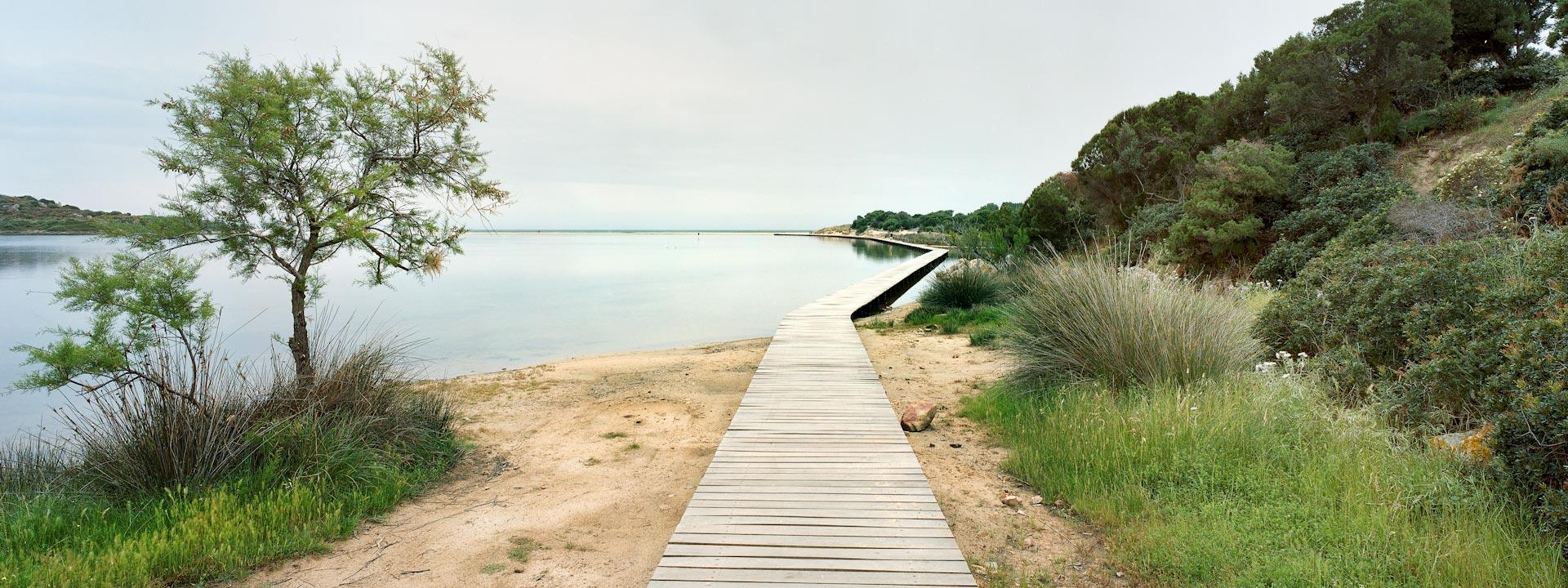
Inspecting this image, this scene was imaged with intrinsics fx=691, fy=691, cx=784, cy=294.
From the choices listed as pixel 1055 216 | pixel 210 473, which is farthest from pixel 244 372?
pixel 1055 216

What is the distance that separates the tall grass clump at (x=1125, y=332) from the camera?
482 cm

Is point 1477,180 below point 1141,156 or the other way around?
below

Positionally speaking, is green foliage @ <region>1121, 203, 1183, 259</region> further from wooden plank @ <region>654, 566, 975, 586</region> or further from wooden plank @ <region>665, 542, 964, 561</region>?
wooden plank @ <region>654, 566, 975, 586</region>

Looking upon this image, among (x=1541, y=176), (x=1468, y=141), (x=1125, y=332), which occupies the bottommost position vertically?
(x=1125, y=332)

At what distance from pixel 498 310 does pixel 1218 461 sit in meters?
16.6

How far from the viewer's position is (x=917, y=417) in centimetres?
529

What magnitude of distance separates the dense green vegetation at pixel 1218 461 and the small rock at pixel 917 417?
0.47 meters

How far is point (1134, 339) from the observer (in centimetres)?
490

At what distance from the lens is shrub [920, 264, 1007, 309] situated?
12383mm

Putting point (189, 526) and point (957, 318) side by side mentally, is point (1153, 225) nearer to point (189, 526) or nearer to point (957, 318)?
point (957, 318)

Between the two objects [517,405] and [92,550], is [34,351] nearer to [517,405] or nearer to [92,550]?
[92,550]

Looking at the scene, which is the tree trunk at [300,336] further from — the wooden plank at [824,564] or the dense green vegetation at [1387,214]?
the dense green vegetation at [1387,214]

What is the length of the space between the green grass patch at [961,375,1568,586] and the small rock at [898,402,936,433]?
0.83m

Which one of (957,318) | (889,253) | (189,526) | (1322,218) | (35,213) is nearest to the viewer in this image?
(189,526)
